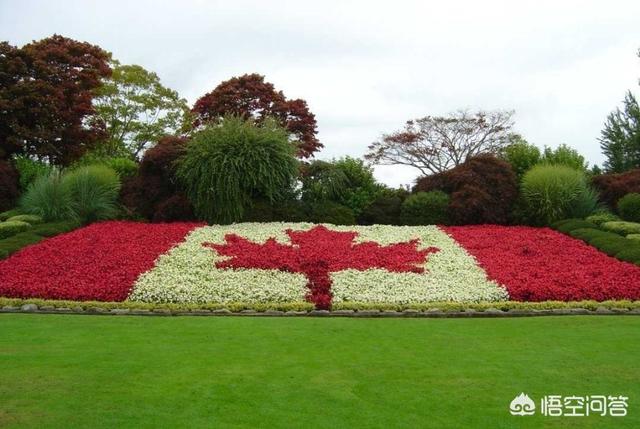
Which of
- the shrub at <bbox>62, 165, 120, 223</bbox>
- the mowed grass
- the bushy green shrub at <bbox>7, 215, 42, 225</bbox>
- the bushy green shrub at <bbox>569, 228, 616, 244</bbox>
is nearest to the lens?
the mowed grass

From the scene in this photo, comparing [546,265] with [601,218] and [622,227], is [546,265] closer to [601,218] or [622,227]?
[622,227]

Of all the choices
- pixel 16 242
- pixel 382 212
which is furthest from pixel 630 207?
pixel 16 242

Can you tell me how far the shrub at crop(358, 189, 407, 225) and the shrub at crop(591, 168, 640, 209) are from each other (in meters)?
6.42

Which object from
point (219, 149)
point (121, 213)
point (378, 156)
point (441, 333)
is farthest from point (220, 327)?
point (378, 156)

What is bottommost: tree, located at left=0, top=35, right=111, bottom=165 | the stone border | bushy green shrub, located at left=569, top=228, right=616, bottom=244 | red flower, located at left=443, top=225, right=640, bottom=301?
the stone border

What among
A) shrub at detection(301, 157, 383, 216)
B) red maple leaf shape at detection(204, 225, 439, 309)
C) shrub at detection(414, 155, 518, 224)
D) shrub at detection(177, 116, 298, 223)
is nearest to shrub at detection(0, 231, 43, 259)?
red maple leaf shape at detection(204, 225, 439, 309)

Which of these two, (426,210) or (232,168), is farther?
(426,210)

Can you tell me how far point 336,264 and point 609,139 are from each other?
34.5 meters

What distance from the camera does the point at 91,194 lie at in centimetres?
2108

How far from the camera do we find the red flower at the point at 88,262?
42.9ft

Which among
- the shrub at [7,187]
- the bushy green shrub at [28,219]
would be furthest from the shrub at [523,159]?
the shrub at [7,187]

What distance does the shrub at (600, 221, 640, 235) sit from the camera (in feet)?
59.3

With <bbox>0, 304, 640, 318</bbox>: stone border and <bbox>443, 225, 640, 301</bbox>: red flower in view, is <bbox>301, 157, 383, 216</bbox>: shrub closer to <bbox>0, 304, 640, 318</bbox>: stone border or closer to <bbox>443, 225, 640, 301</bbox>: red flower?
<bbox>443, 225, 640, 301</bbox>: red flower

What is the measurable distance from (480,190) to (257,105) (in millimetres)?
14879
